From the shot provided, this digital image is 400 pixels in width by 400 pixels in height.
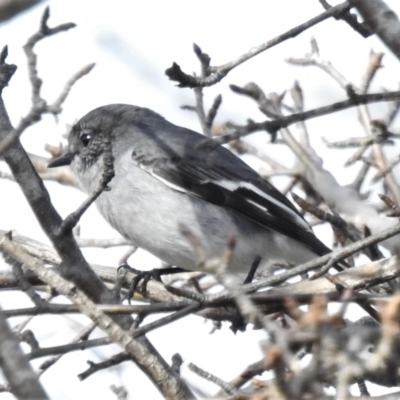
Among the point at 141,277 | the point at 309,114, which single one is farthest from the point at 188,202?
the point at 309,114

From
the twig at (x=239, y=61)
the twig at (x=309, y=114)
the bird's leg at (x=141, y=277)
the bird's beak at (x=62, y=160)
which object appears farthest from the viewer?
the bird's beak at (x=62, y=160)

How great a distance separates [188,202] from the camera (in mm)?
5078

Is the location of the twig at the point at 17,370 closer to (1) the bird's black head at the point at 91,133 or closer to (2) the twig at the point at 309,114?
(2) the twig at the point at 309,114

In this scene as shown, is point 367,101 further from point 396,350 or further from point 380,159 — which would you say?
point 380,159

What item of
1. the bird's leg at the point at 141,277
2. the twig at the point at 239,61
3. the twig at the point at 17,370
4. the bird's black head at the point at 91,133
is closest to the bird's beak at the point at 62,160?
the bird's black head at the point at 91,133

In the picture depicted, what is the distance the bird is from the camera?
4902 mm

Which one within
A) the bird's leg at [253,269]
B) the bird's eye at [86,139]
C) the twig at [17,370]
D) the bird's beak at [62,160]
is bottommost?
the twig at [17,370]

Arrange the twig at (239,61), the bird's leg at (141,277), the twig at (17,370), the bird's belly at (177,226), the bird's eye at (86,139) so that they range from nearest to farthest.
→ the twig at (17,370), the twig at (239,61), the bird's leg at (141,277), the bird's belly at (177,226), the bird's eye at (86,139)

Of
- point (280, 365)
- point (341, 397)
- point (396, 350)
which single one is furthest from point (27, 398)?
point (396, 350)

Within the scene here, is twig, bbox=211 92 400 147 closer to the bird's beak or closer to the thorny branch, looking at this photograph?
the thorny branch

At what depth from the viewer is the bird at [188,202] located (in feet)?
16.1

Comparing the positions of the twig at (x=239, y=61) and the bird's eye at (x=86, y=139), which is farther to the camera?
the bird's eye at (x=86, y=139)

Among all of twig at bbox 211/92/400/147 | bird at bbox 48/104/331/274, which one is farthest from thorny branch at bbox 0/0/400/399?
bird at bbox 48/104/331/274

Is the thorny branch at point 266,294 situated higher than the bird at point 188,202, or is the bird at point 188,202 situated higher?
the bird at point 188,202
